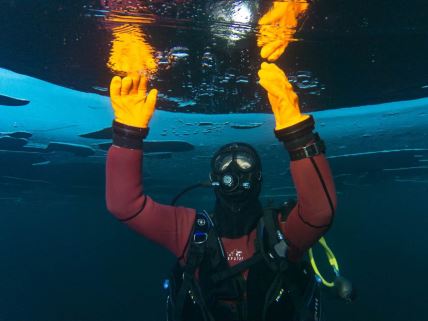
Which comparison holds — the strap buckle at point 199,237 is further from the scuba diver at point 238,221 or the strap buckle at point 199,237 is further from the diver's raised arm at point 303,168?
the diver's raised arm at point 303,168

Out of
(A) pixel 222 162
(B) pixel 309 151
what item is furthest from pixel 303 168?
(A) pixel 222 162

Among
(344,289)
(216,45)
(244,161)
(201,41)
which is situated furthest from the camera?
(216,45)

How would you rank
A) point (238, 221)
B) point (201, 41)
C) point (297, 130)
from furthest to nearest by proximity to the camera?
point (201, 41)
point (238, 221)
point (297, 130)

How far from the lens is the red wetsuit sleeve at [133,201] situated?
11.4ft

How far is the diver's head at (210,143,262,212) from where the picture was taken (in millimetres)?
3794

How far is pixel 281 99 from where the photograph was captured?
134 inches

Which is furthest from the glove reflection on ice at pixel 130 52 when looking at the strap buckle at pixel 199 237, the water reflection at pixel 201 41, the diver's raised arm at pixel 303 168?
the strap buckle at pixel 199 237

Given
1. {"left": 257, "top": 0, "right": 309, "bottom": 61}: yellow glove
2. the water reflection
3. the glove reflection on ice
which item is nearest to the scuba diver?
the water reflection

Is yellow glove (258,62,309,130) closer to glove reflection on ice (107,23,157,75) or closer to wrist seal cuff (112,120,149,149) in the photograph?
wrist seal cuff (112,120,149,149)

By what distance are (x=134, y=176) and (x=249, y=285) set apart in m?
1.66

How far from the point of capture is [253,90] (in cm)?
993

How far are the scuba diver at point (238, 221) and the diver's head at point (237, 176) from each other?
0.5 inches

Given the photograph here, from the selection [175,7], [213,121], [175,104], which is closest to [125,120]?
[175,7]

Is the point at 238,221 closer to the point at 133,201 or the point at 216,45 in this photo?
the point at 133,201
